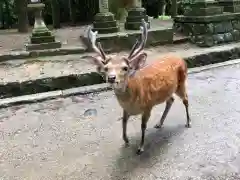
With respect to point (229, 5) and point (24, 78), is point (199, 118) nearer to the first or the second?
point (24, 78)

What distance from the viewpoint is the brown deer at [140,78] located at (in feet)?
10.6

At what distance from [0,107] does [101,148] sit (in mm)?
2088

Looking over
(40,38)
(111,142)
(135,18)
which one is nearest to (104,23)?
(135,18)

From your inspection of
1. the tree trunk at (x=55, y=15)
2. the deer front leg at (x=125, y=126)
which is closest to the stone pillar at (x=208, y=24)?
the tree trunk at (x=55, y=15)

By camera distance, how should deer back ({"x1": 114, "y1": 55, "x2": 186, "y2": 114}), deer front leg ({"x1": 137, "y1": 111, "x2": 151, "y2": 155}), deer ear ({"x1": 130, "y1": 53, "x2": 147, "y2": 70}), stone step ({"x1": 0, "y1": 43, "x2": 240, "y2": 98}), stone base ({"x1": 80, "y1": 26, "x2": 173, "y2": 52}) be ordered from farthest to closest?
stone base ({"x1": 80, "y1": 26, "x2": 173, "y2": 52}) → stone step ({"x1": 0, "y1": 43, "x2": 240, "y2": 98}) → deer front leg ({"x1": 137, "y1": 111, "x2": 151, "y2": 155}) → deer back ({"x1": 114, "y1": 55, "x2": 186, "y2": 114}) → deer ear ({"x1": 130, "y1": 53, "x2": 147, "y2": 70})

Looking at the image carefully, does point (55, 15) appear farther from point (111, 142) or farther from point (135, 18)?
point (111, 142)

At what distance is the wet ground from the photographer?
3.37 m

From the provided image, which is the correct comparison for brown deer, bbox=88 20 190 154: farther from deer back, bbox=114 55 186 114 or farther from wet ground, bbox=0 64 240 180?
wet ground, bbox=0 64 240 180

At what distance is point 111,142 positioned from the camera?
3998 millimetres

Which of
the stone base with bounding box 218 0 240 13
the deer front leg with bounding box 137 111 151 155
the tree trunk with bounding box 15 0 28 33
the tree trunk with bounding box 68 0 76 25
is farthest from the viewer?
the tree trunk with bounding box 68 0 76 25

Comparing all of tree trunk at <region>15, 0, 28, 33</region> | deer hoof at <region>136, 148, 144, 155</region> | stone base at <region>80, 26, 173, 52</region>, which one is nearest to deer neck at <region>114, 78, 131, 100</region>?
deer hoof at <region>136, 148, 144, 155</region>

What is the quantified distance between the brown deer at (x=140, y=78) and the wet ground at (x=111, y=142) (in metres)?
Result: 0.31

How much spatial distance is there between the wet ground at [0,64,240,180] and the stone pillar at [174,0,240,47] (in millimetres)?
2622

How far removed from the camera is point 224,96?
5371mm
